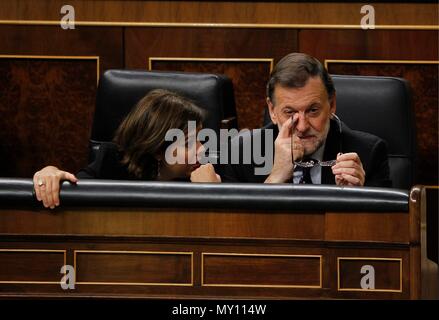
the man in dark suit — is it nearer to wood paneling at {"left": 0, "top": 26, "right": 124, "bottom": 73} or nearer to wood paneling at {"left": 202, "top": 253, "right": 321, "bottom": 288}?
wood paneling at {"left": 202, "top": 253, "right": 321, "bottom": 288}

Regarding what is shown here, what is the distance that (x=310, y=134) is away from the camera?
5.70ft

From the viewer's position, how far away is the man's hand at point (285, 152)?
5.62 ft

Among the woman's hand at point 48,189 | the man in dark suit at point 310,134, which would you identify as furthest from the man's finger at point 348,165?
the woman's hand at point 48,189

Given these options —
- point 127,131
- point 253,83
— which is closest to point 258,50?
point 253,83

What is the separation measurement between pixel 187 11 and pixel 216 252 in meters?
1.20

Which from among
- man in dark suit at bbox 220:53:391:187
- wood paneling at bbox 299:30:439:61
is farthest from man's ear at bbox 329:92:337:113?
wood paneling at bbox 299:30:439:61

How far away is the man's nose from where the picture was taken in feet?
5.67

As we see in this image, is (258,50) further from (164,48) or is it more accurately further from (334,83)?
(334,83)

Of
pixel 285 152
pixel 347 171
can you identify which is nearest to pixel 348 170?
pixel 347 171

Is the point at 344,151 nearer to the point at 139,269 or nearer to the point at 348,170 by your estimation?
the point at 348,170

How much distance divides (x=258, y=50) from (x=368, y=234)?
1.15 metres

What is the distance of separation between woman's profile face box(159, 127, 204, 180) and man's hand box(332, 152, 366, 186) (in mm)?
306

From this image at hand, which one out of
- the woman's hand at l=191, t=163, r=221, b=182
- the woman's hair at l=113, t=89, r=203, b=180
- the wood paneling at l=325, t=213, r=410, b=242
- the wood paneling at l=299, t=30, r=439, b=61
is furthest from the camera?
the wood paneling at l=299, t=30, r=439, b=61
